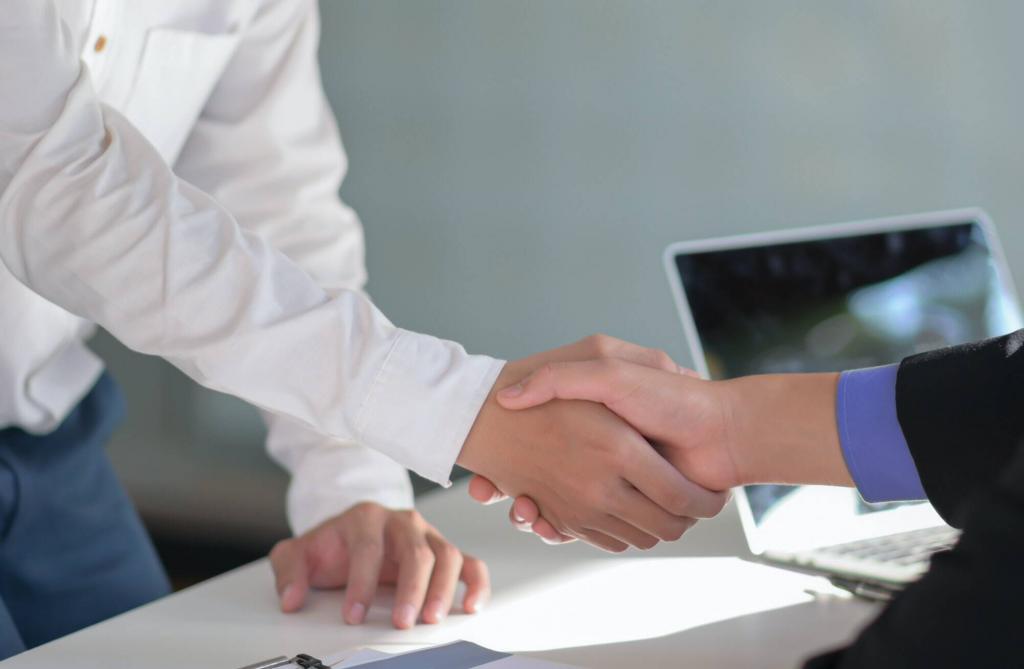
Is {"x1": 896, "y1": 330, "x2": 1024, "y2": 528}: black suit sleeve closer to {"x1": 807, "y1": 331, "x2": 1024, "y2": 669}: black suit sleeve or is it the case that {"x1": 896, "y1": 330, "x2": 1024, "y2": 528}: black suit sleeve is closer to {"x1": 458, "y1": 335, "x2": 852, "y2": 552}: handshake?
{"x1": 458, "y1": 335, "x2": 852, "y2": 552}: handshake

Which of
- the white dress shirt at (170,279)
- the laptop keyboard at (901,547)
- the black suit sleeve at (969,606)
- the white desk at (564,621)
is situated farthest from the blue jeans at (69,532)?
the black suit sleeve at (969,606)

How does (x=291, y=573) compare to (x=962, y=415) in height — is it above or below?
below

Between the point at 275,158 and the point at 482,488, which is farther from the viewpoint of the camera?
the point at 275,158

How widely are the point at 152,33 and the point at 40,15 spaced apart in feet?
0.79

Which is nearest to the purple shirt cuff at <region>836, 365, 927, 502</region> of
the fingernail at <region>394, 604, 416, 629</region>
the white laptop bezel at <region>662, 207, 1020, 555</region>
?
the white laptop bezel at <region>662, 207, 1020, 555</region>

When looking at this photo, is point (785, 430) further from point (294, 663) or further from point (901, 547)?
point (294, 663)

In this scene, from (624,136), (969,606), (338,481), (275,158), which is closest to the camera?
(969,606)

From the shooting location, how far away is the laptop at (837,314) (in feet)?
3.51

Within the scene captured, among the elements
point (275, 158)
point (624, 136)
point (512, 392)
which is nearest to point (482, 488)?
point (512, 392)

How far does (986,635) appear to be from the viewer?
457 mm

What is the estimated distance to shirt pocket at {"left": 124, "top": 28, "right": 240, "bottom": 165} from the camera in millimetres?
1150

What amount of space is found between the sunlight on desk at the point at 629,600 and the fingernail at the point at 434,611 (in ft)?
0.09

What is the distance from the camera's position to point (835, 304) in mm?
1203

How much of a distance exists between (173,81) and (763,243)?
2.03 feet
